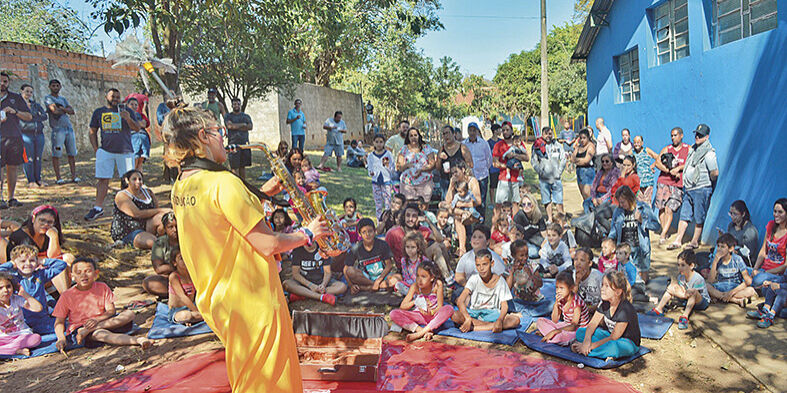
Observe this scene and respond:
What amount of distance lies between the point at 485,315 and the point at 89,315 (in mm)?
3731

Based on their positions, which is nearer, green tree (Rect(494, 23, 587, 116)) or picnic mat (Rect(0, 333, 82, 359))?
picnic mat (Rect(0, 333, 82, 359))

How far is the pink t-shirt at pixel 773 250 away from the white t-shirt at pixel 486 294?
2.73 m

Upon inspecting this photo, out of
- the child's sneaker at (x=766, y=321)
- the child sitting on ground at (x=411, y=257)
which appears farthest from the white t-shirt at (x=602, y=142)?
the child's sneaker at (x=766, y=321)

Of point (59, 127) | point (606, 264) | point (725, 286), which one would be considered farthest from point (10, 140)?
point (725, 286)

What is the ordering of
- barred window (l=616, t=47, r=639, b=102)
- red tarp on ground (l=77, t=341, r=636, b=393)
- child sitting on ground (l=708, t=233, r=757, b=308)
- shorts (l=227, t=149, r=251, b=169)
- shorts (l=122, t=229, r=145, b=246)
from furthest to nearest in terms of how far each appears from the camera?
1. barred window (l=616, t=47, r=639, b=102)
2. shorts (l=227, t=149, r=251, b=169)
3. shorts (l=122, t=229, r=145, b=246)
4. child sitting on ground (l=708, t=233, r=757, b=308)
5. red tarp on ground (l=77, t=341, r=636, b=393)

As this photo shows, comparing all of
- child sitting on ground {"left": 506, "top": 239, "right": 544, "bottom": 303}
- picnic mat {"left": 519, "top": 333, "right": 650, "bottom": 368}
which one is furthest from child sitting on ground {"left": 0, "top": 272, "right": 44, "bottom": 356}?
child sitting on ground {"left": 506, "top": 239, "right": 544, "bottom": 303}

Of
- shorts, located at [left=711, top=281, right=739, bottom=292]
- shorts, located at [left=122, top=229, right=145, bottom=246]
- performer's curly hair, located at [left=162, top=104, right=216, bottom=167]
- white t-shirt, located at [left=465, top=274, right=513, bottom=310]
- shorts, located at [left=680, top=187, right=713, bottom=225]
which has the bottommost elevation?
shorts, located at [left=711, top=281, right=739, bottom=292]

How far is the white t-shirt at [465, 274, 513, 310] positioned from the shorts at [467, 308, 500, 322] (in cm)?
3

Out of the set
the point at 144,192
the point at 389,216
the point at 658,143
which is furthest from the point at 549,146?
the point at 144,192

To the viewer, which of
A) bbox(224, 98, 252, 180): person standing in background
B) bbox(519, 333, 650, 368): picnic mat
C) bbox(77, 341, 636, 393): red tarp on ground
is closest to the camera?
bbox(77, 341, 636, 393): red tarp on ground

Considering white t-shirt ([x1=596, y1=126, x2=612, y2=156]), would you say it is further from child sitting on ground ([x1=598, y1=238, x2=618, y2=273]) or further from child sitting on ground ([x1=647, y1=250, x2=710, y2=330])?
child sitting on ground ([x1=647, y1=250, x2=710, y2=330])

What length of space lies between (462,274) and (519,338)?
3.78ft

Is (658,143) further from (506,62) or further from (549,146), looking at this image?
(506,62)

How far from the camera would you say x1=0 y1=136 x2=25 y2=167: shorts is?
26.6 ft
